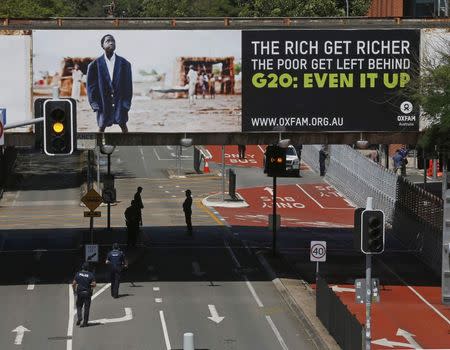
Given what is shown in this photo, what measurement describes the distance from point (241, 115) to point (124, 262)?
231 inches

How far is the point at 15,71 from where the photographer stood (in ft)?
128

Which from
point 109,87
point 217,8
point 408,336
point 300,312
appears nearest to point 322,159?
point 109,87

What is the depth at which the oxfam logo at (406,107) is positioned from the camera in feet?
134

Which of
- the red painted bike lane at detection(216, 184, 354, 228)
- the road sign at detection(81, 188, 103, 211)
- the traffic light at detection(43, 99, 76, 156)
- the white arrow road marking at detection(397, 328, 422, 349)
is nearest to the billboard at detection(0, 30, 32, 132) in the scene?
the road sign at detection(81, 188, 103, 211)

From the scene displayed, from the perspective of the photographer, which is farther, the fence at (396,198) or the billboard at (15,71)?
the fence at (396,198)

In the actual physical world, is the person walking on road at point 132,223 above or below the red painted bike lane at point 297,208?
above

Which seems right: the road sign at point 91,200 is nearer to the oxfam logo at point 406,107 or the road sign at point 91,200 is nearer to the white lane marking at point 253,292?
the white lane marking at point 253,292

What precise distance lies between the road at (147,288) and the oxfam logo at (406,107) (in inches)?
271

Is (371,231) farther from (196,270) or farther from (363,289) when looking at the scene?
(196,270)

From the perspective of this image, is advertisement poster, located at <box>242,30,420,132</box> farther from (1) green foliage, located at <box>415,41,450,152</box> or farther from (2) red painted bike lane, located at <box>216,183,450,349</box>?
(2) red painted bike lane, located at <box>216,183,450,349</box>

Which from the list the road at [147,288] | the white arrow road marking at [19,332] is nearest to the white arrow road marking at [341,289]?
the road at [147,288]

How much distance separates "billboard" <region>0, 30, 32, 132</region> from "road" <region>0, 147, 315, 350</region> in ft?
19.1

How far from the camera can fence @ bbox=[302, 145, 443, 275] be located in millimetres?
46500

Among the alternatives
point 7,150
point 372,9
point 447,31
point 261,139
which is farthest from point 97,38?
point 372,9
